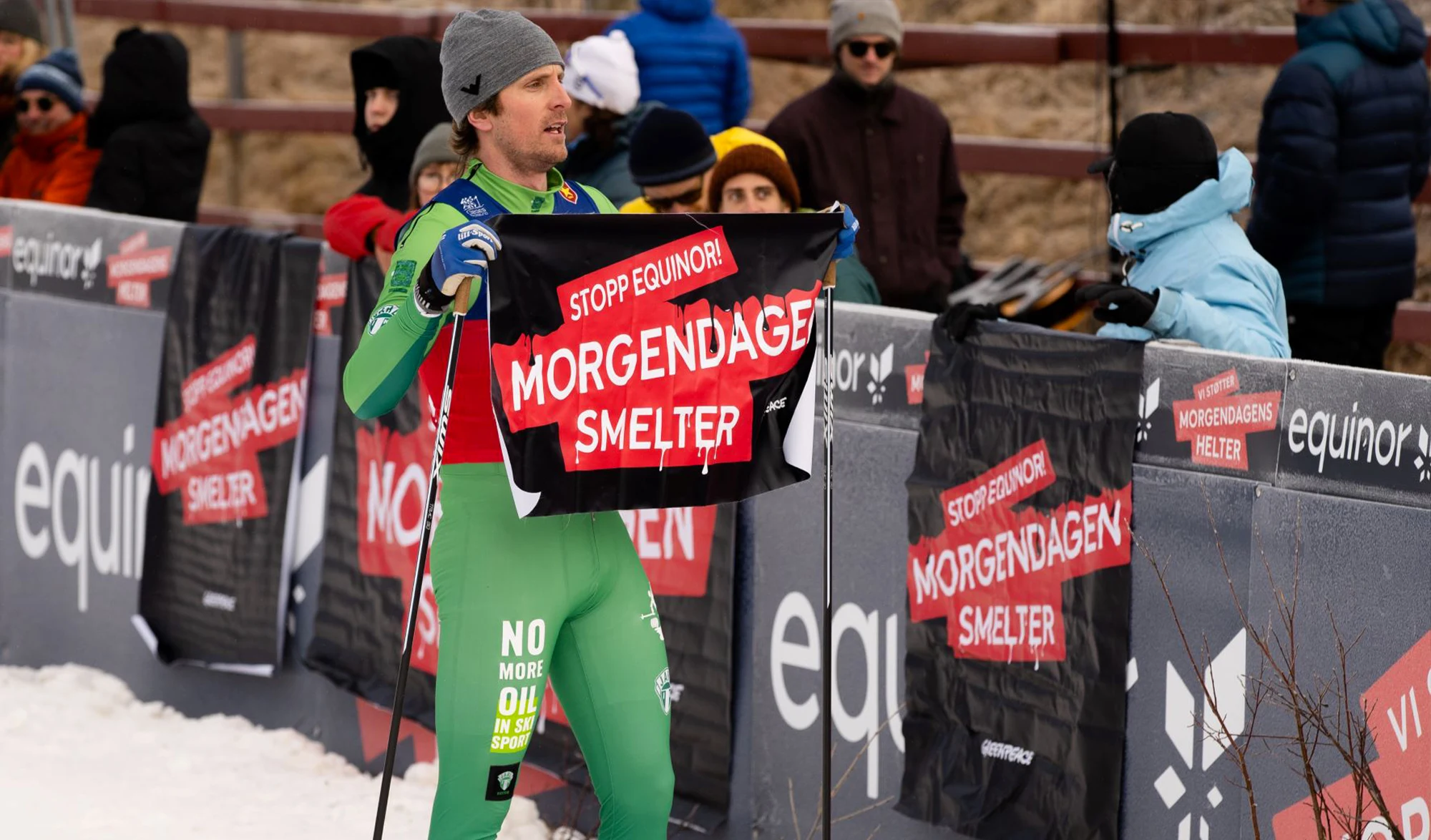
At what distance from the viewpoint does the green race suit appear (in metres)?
4.22

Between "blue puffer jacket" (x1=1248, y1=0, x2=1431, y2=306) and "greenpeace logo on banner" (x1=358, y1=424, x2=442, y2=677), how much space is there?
3.06 meters

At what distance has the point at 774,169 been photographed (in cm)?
674

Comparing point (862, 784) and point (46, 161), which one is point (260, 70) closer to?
point (46, 161)

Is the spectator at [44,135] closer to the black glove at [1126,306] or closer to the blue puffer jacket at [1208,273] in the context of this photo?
the blue puffer jacket at [1208,273]

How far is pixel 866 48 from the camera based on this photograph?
773cm

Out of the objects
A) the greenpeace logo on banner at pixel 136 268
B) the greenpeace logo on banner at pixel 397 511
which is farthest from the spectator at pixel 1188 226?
the greenpeace logo on banner at pixel 136 268

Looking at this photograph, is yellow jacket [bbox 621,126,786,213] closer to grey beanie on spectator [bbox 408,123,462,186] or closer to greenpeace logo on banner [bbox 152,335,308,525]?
grey beanie on spectator [bbox 408,123,462,186]

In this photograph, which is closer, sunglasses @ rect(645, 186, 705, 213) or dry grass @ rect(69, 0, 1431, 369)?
sunglasses @ rect(645, 186, 705, 213)

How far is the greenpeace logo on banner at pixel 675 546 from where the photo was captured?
5.89 m

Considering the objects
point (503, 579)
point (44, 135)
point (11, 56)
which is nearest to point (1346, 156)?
point (503, 579)

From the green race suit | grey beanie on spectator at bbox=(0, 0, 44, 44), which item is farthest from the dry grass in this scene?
the green race suit

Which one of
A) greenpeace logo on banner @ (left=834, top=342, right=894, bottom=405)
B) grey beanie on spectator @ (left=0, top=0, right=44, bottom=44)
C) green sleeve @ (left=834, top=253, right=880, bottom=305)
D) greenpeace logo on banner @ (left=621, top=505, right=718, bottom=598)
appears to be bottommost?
greenpeace logo on banner @ (left=621, top=505, right=718, bottom=598)

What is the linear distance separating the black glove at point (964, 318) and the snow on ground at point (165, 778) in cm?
213

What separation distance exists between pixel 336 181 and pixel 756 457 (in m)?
11.6
